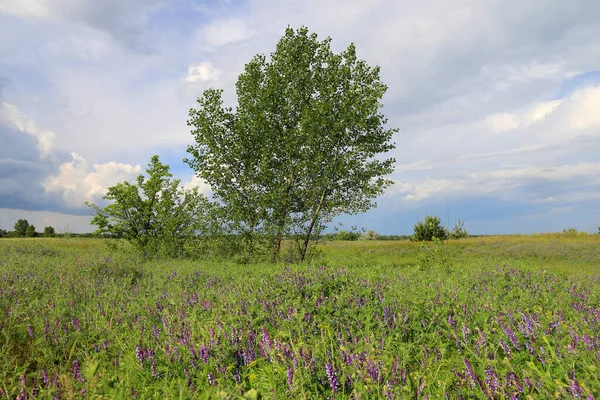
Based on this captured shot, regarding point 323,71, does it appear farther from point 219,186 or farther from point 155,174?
point 155,174

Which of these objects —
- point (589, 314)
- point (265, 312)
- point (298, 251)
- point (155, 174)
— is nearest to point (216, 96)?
point (155, 174)

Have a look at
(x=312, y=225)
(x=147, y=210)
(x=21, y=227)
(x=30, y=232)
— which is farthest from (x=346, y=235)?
(x=21, y=227)

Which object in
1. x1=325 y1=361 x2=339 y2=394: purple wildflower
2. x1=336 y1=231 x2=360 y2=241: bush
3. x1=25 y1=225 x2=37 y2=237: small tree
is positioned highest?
x1=25 y1=225 x2=37 y2=237: small tree

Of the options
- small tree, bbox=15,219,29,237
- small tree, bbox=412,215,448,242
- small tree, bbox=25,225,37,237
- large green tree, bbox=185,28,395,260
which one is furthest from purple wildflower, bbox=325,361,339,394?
small tree, bbox=15,219,29,237

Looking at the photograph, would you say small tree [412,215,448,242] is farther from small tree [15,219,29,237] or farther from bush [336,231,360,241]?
small tree [15,219,29,237]

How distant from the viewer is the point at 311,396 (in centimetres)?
307

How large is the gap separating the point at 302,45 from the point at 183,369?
20273 millimetres

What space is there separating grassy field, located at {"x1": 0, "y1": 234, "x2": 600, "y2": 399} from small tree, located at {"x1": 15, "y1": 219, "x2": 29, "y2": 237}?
183 feet

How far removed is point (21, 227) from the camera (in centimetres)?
5525

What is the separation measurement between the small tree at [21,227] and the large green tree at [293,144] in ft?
153

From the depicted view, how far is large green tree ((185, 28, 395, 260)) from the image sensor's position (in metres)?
19.9

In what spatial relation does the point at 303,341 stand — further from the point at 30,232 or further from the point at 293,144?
the point at 30,232

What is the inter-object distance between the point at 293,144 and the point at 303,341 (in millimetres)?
16483

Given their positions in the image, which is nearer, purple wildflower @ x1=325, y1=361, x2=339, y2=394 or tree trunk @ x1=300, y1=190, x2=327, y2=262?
purple wildflower @ x1=325, y1=361, x2=339, y2=394
